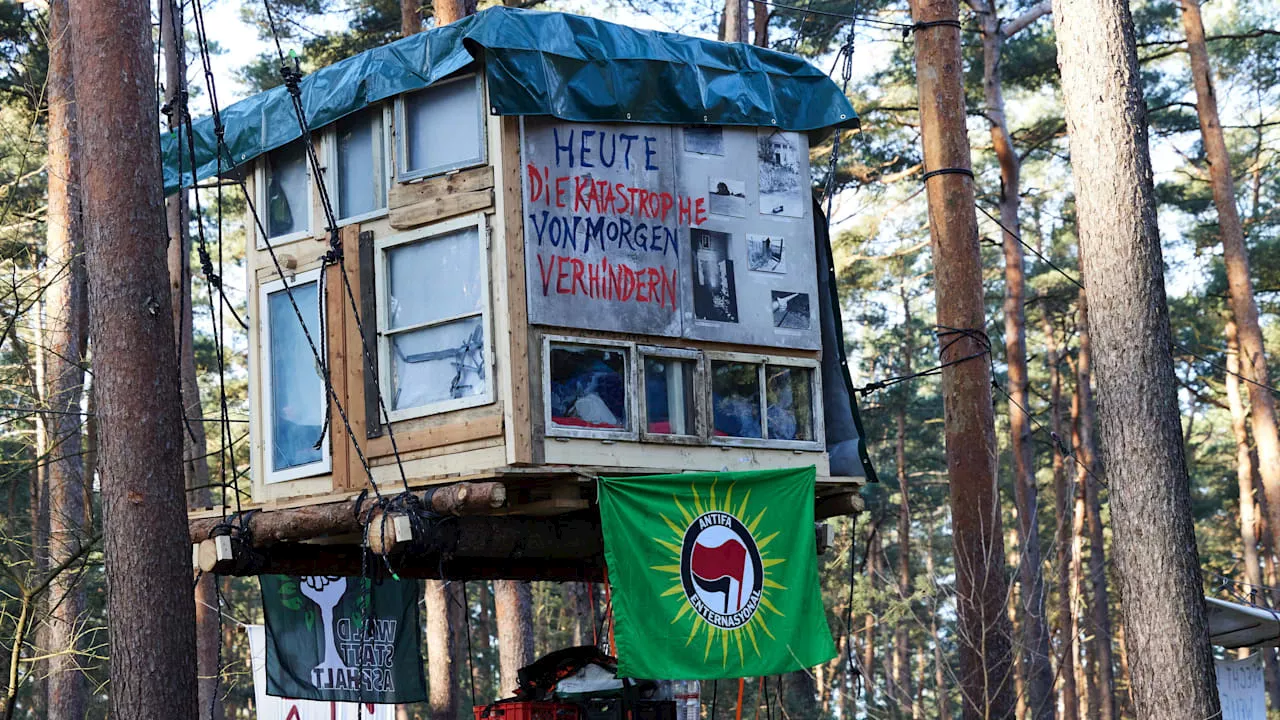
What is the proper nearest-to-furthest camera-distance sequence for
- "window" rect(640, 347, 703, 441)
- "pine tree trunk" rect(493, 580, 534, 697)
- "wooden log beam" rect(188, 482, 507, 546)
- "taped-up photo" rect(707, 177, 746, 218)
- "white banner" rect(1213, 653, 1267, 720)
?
"wooden log beam" rect(188, 482, 507, 546), "window" rect(640, 347, 703, 441), "taped-up photo" rect(707, 177, 746, 218), "white banner" rect(1213, 653, 1267, 720), "pine tree trunk" rect(493, 580, 534, 697)

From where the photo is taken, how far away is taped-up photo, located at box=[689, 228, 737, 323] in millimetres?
10617

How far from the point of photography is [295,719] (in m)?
16.1

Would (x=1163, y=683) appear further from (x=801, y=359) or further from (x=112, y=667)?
(x=112, y=667)

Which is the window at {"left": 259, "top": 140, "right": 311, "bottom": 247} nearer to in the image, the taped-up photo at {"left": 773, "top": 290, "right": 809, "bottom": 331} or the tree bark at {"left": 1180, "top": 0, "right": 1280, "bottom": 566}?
the taped-up photo at {"left": 773, "top": 290, "right": 809, "bottom": 331}

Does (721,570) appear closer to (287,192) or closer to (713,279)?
(713,279)

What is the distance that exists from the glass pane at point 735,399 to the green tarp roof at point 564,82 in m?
1.99

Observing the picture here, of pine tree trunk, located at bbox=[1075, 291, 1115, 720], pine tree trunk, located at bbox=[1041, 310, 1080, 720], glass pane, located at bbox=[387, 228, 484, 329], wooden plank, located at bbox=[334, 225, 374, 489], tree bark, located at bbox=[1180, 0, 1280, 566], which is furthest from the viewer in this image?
pine tree trunk, located at bbox=[1075, 291, 1115, 720]

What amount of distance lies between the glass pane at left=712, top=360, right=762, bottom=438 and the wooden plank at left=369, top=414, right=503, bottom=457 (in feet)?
6.21

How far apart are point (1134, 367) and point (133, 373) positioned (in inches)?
262

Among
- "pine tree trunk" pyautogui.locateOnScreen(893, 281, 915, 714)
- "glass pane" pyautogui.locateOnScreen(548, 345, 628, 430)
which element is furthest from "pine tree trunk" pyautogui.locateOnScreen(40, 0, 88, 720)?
"pine tree trunk" pyautogui.locateOnScreen(893, 281, 915, 714)

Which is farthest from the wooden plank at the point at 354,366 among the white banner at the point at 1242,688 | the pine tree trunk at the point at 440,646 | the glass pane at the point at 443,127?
the pine tree trunk at the point at 440,646

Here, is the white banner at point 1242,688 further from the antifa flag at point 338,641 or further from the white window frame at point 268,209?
the white window frame at point 268,209

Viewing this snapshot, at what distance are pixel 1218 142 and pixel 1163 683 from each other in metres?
15.8

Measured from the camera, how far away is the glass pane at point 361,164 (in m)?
10.7
